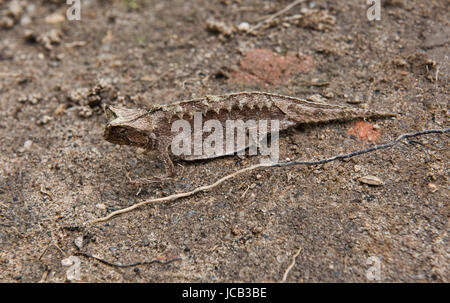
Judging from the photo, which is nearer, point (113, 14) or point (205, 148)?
point (205, 148)

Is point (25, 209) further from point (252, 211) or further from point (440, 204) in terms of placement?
point (440, 204)

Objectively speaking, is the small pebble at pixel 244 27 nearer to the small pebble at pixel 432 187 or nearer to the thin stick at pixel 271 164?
the thin stick at pixel 271 164

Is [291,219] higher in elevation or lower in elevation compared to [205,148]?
lower

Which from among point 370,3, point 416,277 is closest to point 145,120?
point 416,277

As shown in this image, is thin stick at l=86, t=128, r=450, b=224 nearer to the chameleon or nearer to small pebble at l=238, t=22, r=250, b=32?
the chameleon

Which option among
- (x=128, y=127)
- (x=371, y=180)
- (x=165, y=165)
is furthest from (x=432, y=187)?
(x=128, y=127)

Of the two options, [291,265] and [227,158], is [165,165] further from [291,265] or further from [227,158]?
[291,265]

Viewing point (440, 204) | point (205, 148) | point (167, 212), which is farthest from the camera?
point (205, 148)

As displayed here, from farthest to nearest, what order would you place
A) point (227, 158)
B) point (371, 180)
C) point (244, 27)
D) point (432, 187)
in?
point (244, 27)
point (227, 158)
point (371, 180)
point (432, 187)
